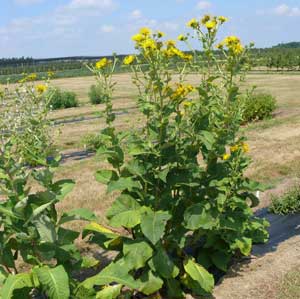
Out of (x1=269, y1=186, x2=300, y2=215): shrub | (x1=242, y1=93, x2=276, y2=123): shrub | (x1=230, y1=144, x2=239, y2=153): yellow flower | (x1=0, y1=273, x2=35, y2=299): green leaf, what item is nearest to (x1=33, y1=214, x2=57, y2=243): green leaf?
(x1=0, y1=273, x2=35, y2=299): green leaf

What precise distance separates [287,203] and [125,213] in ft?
10.7

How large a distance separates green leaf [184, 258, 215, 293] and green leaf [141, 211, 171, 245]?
60cm

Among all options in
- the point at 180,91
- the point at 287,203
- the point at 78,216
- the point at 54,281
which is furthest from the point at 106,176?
the point at 287,203

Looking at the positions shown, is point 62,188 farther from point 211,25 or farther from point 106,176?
point 211,25

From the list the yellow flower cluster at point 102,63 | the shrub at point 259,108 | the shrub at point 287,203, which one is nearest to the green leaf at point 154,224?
the yellow flower cluster at point 102,63

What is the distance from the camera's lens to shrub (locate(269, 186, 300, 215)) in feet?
20.0

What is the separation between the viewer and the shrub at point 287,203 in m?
6.09

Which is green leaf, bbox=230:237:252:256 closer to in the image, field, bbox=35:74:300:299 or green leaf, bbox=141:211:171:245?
field, bbox=35:74:300:299

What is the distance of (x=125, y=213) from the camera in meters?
3.63

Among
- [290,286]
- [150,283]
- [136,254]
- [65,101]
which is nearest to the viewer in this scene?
[136,254]

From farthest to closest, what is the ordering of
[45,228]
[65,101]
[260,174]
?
1. [65,101]
2. [260,174]
3. [45,228]

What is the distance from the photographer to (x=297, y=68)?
58.3 metres

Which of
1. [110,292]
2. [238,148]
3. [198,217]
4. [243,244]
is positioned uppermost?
[238,148]

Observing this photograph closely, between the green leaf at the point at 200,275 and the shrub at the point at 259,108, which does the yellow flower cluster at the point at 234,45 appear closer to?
the green leaf at the point at 200,275
